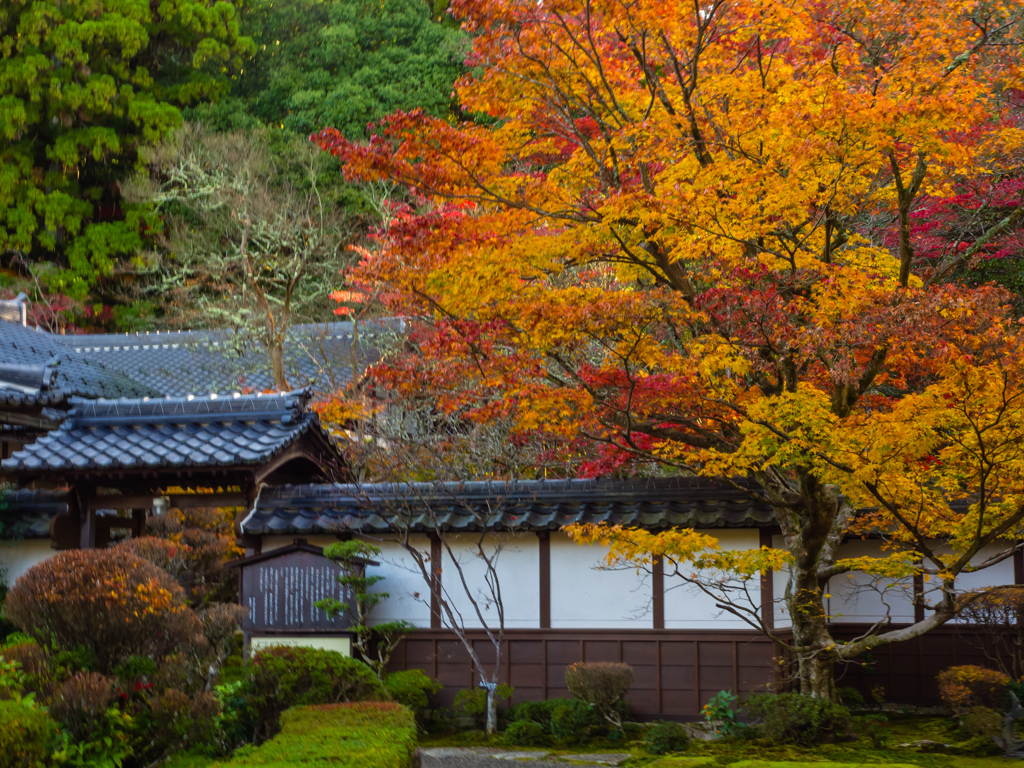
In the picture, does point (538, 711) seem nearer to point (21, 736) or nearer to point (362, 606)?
point (362, 606)

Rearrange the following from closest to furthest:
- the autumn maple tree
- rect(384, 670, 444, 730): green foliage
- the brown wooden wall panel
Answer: the autumn maple tree → rect(384, 670, 444, 730): green foliage → the brown wooden wall panel

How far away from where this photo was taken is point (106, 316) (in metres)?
32.1

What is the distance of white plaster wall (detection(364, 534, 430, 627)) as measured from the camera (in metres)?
11.9

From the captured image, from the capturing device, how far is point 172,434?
1191 cm

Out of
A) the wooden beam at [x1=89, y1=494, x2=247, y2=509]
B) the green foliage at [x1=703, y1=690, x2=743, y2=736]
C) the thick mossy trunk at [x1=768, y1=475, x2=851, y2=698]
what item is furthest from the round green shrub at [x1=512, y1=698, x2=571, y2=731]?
the wooden beam at [x1=89, y1=494, x2=247, y2=509]

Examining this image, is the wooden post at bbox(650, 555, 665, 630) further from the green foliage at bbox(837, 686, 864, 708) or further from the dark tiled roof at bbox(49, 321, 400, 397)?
the dark tiled roof at bbox(49, 321, 400, 397)

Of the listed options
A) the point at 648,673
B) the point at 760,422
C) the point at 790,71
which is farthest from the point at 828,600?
the point at 790,71

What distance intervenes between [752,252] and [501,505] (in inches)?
185

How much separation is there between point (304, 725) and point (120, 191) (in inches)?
1202

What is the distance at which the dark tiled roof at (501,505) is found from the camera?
440 inches

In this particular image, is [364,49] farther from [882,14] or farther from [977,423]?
[977,423]

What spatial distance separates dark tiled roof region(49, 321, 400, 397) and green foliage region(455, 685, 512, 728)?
39.9ft

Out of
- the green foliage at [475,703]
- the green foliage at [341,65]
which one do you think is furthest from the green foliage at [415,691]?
the green foliage at [341,65]

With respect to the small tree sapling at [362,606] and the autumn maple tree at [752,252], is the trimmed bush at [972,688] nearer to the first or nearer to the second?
the autumn maple tree at [752,252]
